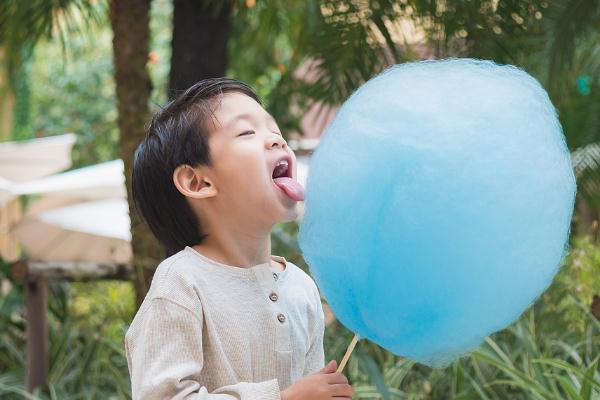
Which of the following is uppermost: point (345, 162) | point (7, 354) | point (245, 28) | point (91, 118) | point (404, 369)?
point (345, 162)

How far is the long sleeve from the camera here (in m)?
1.60

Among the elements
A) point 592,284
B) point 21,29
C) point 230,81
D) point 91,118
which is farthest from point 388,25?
point 91,118

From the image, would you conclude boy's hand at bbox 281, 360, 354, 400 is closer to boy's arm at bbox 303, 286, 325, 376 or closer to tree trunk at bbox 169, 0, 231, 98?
boy's arm at bbox 303, 286, 325, 376

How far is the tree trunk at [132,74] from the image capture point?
4422 mm

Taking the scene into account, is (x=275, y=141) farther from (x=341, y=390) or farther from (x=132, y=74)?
(x=132, y=74)

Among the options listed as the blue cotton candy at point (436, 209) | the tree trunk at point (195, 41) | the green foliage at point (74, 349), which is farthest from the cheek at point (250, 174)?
the tree trunk at point (195, 41)

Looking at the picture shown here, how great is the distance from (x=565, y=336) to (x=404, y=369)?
700 millimetres

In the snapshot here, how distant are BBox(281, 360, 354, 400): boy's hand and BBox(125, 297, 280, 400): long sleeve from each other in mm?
38

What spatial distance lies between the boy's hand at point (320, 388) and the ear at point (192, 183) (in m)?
0.40

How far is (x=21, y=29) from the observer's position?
4.66 metres

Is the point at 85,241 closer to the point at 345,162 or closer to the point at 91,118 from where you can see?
the point at 345,162

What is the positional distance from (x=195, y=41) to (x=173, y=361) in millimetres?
3334

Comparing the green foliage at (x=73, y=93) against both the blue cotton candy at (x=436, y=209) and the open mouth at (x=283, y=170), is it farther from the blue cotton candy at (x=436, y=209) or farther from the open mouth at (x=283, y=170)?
the blue cotton candy at (x=436, y=209)

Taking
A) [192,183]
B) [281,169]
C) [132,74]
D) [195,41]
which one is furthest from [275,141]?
[195,41]
